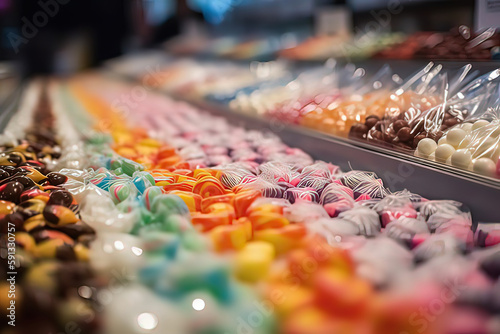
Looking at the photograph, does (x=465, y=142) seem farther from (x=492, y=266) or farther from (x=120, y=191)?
(x=120, y=191)

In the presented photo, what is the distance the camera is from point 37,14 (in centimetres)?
789

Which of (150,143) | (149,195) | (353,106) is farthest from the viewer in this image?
(353,106)

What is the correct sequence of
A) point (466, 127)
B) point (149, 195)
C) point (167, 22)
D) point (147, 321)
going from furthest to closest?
point (167, 22) < point (466, 127) < point (149, 195) < point (147, 321)

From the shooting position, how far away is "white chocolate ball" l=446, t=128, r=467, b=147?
1408mm

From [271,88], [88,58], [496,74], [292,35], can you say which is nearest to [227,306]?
[496,74]

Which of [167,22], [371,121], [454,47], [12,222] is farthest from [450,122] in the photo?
[167,22]

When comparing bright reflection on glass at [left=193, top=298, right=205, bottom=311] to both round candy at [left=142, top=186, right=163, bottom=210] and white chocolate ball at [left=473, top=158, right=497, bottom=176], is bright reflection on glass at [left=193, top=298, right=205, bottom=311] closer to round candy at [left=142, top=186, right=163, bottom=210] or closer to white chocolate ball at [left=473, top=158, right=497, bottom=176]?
round candy at [left=142, top=186, right=163, bottom=210]

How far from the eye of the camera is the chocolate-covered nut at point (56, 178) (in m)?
1.31

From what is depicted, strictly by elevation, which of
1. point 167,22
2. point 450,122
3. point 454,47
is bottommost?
point 450,122

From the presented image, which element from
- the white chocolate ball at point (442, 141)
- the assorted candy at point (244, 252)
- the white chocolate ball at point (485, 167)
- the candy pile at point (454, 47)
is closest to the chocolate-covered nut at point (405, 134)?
the white chocolate ball at point (442, 141)

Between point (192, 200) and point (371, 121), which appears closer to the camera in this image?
point (192, 200)

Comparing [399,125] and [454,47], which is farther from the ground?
[454,47]

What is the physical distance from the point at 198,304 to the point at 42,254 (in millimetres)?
373

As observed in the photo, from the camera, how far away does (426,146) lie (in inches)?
57.1
